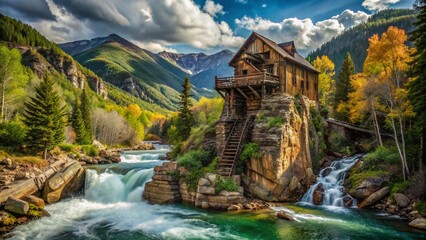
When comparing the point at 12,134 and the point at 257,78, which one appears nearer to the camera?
the point at 257,78

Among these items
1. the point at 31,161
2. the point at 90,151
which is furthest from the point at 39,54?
the point at 31,161

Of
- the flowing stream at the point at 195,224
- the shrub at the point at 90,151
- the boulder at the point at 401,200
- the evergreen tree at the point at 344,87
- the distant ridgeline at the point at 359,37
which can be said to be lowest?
the flowing stream at the point at 195,224

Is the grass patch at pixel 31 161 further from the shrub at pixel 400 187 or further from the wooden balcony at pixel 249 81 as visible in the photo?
the shrub at pixel 400 187

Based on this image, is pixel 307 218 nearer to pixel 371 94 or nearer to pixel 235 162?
pixel 235 162

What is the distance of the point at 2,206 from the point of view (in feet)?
63.5

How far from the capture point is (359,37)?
6668 inches

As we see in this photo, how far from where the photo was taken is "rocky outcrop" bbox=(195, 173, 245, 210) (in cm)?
2069

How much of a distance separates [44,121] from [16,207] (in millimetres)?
15375

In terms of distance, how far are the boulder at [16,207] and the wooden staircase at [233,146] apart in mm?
14011

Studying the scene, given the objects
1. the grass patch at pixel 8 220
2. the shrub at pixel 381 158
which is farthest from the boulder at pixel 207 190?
the shrub at pixel 381 158

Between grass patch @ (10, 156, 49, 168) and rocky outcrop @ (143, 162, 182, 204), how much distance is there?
45.2 feet

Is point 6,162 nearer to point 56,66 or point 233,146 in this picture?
point 233,146

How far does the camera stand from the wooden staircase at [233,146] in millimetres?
23156

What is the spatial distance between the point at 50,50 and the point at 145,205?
13732 centimetres
